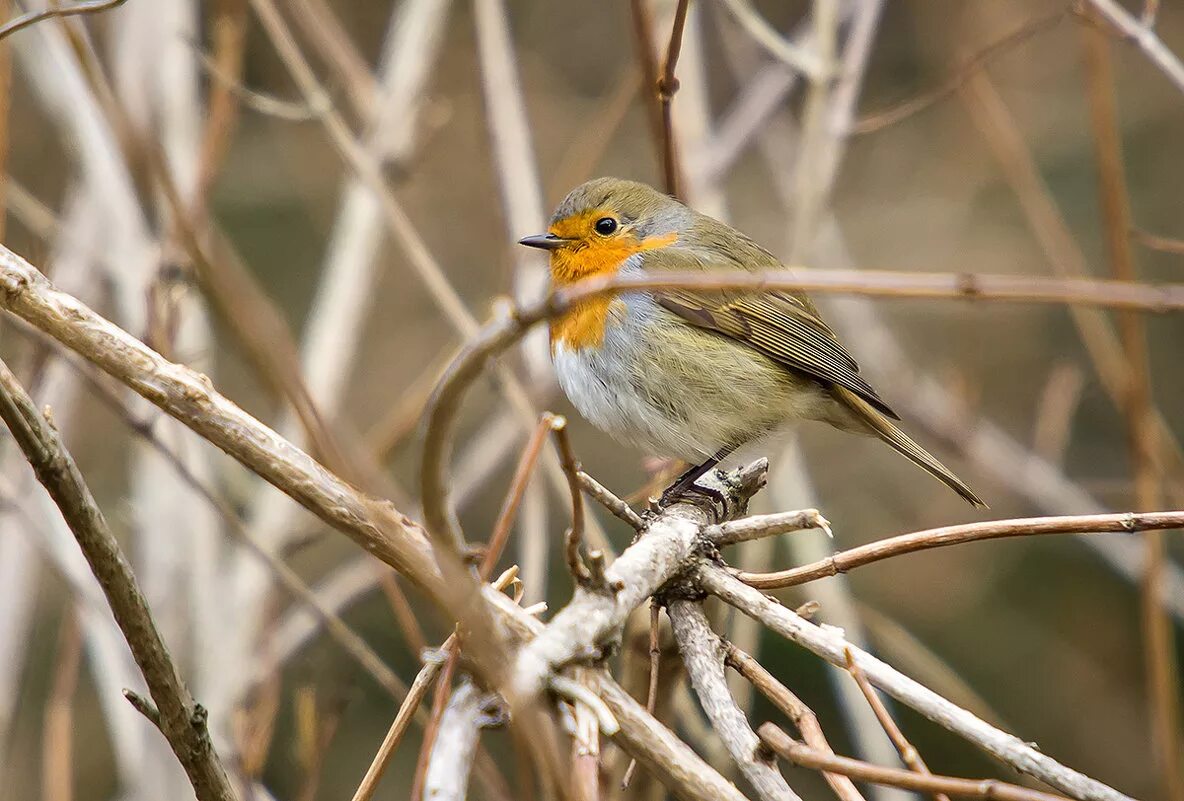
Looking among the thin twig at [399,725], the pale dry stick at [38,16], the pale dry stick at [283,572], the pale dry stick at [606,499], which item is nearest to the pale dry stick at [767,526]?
the pale dry stick at [606,499]

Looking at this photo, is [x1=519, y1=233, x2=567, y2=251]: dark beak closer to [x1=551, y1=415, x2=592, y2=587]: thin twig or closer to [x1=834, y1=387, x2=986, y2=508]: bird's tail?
[x1=834, y1=387, x2=986, y2=508]: bird's tail

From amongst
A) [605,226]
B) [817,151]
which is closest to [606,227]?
[605,226]

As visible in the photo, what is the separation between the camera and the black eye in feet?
11.0

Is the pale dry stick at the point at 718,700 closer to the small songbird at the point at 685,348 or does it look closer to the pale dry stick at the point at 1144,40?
the small songbird at the point at 685,348

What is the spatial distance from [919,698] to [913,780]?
254 mm

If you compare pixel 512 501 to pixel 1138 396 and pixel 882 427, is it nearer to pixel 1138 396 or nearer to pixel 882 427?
pixel 1138 396

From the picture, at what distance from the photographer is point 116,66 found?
3.41 meters

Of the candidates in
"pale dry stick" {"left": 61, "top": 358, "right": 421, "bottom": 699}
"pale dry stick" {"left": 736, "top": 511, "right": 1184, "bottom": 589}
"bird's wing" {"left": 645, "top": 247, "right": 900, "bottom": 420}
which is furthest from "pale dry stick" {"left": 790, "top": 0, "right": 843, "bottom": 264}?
"pale dry stick" {"left": 736, "top": 511, "right": 1184, "bottom": 589}

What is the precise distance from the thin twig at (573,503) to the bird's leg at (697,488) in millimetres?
1220

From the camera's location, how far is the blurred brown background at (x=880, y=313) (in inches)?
227

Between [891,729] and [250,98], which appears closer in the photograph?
[891,729]

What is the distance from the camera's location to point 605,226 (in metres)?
3.36

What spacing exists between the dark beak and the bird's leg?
2.28ft

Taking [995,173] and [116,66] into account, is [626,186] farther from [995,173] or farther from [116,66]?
[995,173]
